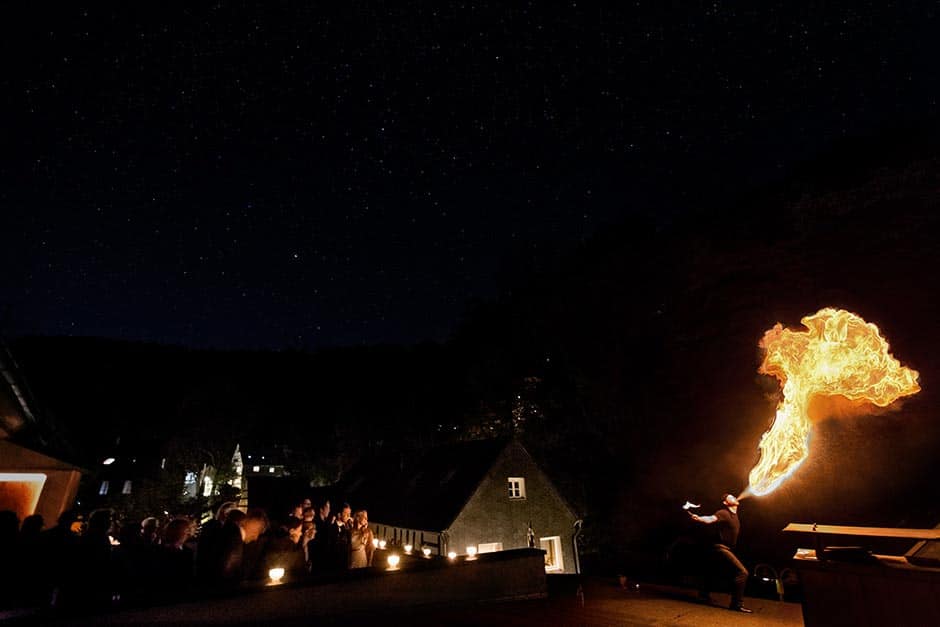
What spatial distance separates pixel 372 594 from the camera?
7.12 m

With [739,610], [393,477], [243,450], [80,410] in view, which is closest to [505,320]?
[393,477]

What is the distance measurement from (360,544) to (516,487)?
51.0 ft

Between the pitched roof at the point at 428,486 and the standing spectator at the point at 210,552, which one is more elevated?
the pitched roof at the point at 428,486

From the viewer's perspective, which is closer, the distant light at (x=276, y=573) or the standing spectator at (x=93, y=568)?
the standing spectator at (x=93, y=568)

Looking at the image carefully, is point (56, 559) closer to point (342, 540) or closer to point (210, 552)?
point (210, 552)

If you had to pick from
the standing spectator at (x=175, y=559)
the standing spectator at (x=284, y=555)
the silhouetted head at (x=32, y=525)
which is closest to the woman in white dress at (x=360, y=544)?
the standing spectator at (x=284, y=555)

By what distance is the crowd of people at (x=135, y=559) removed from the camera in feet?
19.9

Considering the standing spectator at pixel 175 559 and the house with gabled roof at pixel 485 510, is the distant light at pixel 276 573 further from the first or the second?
the house with gabled roof at pixel 485 510

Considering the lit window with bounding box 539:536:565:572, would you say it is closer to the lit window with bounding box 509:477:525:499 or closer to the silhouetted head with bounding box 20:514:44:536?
the lit window with bounding box 509:477:525:499

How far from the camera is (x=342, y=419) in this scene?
62.5m

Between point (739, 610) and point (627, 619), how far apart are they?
2.02 metres

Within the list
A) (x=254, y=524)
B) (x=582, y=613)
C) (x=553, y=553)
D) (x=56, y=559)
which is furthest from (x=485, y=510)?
(x=56, y=559)

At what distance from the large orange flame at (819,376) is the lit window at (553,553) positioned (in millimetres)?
16870

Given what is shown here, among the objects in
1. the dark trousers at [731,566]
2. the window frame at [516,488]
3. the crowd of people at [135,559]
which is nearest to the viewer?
the crowd of people at [135,559]
